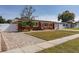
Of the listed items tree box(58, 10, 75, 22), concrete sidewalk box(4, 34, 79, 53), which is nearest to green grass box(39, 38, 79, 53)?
concrete sidewalk box(4, 34, 79, 53)

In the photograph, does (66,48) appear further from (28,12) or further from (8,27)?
(8,27)

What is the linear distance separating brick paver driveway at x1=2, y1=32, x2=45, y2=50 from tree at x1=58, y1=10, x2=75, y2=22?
0.57 meters

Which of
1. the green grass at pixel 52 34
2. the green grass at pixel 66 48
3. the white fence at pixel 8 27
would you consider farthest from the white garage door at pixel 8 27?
the green grass at pixel 66 48

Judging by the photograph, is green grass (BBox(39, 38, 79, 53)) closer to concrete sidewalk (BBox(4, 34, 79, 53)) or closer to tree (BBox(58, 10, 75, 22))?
concrete sidewalk (BBox(4, 34, 79, 53))

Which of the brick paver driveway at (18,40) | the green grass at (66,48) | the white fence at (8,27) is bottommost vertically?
the green grass at (66,48)

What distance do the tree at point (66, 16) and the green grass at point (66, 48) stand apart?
1.40ft

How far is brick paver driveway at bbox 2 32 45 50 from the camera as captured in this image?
241 inches

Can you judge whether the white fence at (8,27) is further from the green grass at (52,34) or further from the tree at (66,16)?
the tree at (66,16)

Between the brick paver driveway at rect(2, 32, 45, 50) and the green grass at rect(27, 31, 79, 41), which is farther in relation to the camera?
the green grass at rect(27, 31, 79, 41)

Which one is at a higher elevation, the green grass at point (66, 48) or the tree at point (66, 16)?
the tree at point (66, 16)

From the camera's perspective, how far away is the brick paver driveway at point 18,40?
611cm

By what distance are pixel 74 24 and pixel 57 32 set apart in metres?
0.36

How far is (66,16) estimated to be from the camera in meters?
6.21

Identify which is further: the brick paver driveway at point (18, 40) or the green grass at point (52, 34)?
the green grass at point (52, 34)
